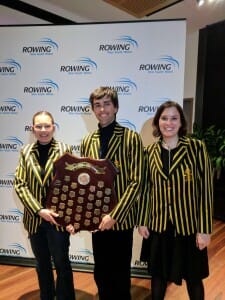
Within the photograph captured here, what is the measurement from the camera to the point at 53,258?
6.34ft

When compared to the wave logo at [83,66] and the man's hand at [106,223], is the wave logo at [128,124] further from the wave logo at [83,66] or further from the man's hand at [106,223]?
the man's hand at [106,223]

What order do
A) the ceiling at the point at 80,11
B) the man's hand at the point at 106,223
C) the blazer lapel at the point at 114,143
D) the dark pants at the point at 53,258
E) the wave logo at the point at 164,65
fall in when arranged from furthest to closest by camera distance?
the ceiling at the point at 80,11 → the wave logo at the point at 164,65 → the dark pants at the point at 53,258 → the blazer lapel at the point at 114,143 → the man's hand at the point at 106,223

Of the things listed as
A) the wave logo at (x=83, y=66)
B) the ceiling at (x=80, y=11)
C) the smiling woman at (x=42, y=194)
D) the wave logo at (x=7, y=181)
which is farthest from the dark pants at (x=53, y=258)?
the ceiling at (x=80, y=11)

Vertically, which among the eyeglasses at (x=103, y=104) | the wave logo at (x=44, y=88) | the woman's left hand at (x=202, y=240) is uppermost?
the wave logo at (x=44, y=88)

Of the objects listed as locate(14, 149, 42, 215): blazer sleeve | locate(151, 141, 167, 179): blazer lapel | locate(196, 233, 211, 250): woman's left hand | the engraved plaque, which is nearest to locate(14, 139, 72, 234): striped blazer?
locate(14, 149, 42, 215): blazer sleeve

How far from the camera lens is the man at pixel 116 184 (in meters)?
1.72

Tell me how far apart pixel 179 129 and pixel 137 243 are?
1356mm

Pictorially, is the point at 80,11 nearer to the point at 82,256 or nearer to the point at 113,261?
the point at 82,256

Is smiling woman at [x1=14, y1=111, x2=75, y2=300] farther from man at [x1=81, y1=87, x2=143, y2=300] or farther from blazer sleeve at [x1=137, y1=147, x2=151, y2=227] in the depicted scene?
blazer sleeve at [x1=137, y1=147, x2=151, y2=227]

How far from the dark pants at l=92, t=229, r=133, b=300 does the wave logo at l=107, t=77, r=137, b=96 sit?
1211 mm

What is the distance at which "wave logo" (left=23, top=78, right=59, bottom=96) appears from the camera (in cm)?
264

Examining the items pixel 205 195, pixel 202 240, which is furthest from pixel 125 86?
pixel 202 240

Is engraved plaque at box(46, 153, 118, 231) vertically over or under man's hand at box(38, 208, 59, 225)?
over

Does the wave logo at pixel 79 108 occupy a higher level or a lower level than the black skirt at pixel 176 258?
higher
